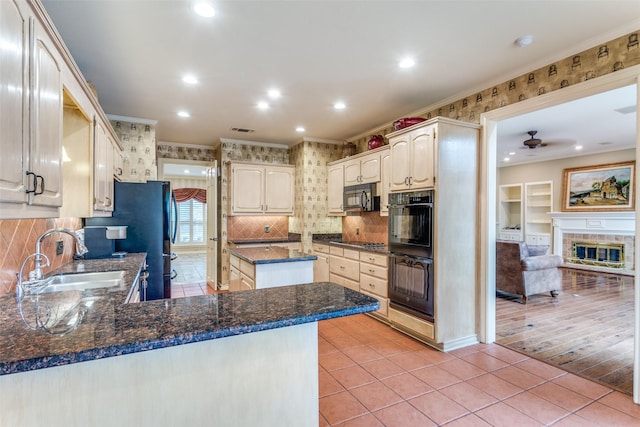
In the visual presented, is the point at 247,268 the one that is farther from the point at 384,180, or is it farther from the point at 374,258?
the point at 384,180

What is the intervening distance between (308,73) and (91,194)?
205cm

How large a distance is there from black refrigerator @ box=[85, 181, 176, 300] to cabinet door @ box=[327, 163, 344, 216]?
2.63 m

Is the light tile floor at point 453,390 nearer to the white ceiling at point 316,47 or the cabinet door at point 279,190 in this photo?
the white ceiling at point 316,47

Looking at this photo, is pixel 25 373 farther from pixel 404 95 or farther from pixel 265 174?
pixel 265 174

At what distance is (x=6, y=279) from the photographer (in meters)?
1.65

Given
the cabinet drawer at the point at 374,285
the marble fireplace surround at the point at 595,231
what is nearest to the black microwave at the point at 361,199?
the cabinet drawer at the point at 374,285

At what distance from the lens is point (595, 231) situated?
22.9ft

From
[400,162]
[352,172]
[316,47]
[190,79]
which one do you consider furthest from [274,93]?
[352,172]

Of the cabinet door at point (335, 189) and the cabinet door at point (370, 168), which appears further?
the cabinet door at point (335, 189)

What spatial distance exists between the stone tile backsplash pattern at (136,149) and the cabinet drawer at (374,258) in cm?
312

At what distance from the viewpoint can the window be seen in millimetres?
10562

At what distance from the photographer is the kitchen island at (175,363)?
91 cm

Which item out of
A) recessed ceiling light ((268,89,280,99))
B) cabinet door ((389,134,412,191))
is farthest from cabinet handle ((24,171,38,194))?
cabinet door ((389,134,412,191))

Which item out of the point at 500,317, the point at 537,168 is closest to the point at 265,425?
the point at 500,317
